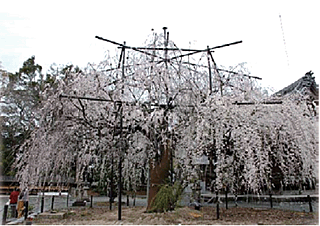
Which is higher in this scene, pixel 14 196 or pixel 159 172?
pixel 159 172

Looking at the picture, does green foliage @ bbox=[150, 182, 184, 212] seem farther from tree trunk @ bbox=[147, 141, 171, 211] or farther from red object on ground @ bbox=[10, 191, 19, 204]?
red object on ground @ bbox=[10, 191, 19, 204]

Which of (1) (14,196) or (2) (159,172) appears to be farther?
(1) (14,196)

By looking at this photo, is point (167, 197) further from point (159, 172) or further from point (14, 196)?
point (14, 196)

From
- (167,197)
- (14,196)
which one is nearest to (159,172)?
(167,197)

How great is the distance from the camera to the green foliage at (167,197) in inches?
140

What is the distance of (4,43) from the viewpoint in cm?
292

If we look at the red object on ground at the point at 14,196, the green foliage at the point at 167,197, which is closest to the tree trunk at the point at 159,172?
the green foliage at the point at 167,197

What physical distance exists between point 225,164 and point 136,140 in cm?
146

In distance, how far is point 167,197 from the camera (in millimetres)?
3561

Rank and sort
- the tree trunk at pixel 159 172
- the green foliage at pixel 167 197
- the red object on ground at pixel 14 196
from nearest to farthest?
the green foliage at pixel 167 197 < the tree trunk at pixel 159 172 < the red object on ground at pixel 14 196

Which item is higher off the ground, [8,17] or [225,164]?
[8,17]

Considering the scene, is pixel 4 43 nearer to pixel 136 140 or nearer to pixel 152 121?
pixel 152 121

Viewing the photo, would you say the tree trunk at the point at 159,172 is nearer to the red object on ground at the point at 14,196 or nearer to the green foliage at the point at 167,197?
the green foliage at the point at 167,197

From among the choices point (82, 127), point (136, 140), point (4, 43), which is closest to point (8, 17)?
point (4, 43)
